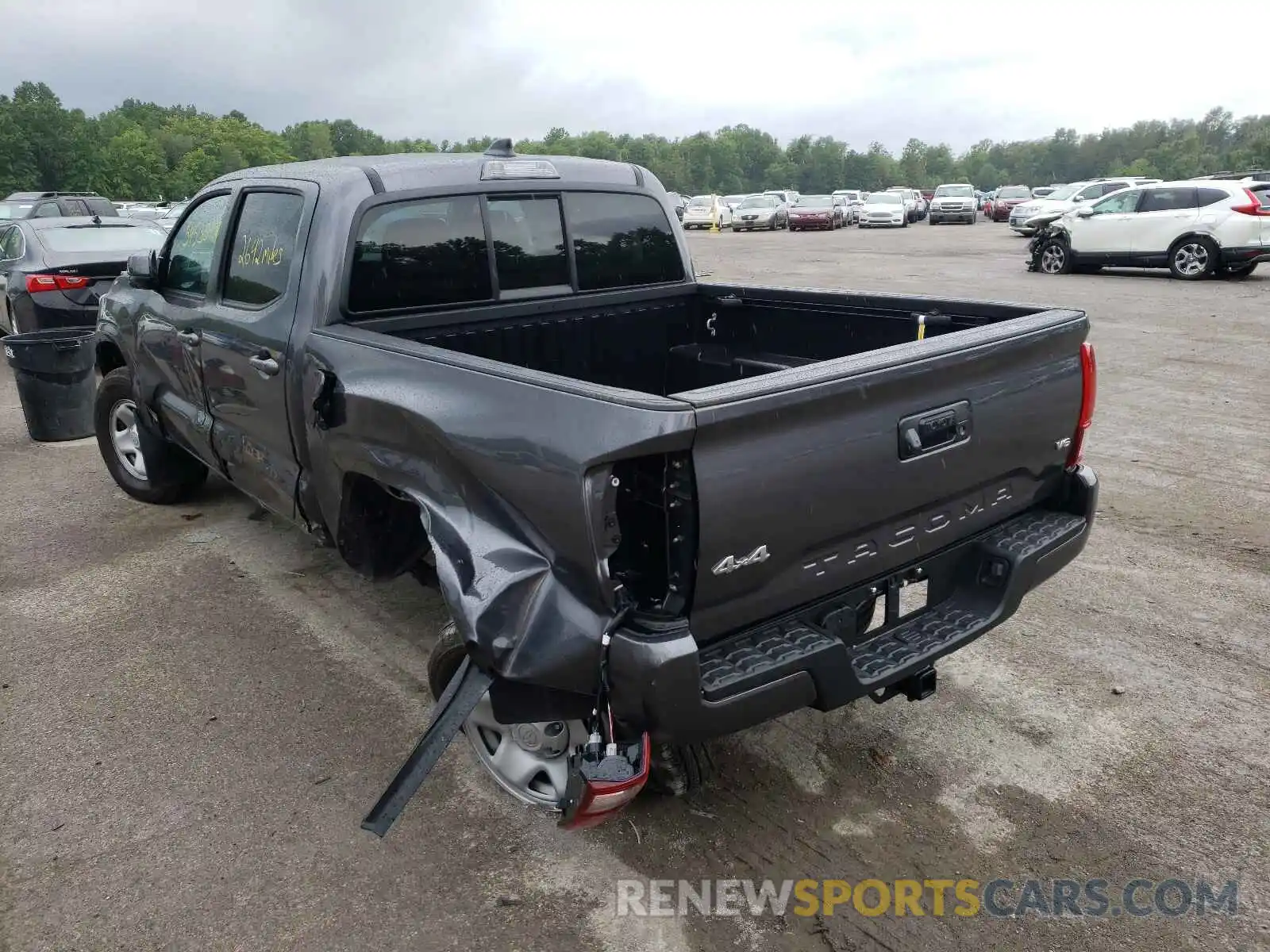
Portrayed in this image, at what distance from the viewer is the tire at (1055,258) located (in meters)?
17.8

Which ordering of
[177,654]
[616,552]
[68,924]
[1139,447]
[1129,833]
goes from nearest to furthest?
[616,552] < [68,924] < [1129,833] < [177,654] < [1139,447]

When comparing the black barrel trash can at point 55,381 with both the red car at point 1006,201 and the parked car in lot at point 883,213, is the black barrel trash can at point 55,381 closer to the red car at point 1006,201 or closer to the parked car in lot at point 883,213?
the parked car in lot at point 883,213

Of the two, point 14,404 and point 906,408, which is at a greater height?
point 906,408

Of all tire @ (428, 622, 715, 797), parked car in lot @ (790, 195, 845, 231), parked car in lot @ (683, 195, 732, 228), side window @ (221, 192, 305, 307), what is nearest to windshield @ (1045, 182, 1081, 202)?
parked car in lot @ (790, 195, 845, 231)

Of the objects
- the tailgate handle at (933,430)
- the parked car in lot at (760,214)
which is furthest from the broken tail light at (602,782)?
the parked car in lot at (760,214)

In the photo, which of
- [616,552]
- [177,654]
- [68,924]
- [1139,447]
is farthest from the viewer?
[1139,447]

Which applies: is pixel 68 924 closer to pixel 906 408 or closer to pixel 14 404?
pixel 906 408

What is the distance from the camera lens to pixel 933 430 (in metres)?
2.70

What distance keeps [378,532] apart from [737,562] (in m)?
1.66

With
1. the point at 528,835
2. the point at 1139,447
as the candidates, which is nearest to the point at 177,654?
the point at 528,835

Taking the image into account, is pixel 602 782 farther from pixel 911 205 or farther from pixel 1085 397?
pixel 911 205

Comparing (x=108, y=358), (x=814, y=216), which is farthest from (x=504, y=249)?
(x=814, y=216)

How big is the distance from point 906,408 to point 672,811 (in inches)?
59.5

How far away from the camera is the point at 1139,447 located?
6.66 m
